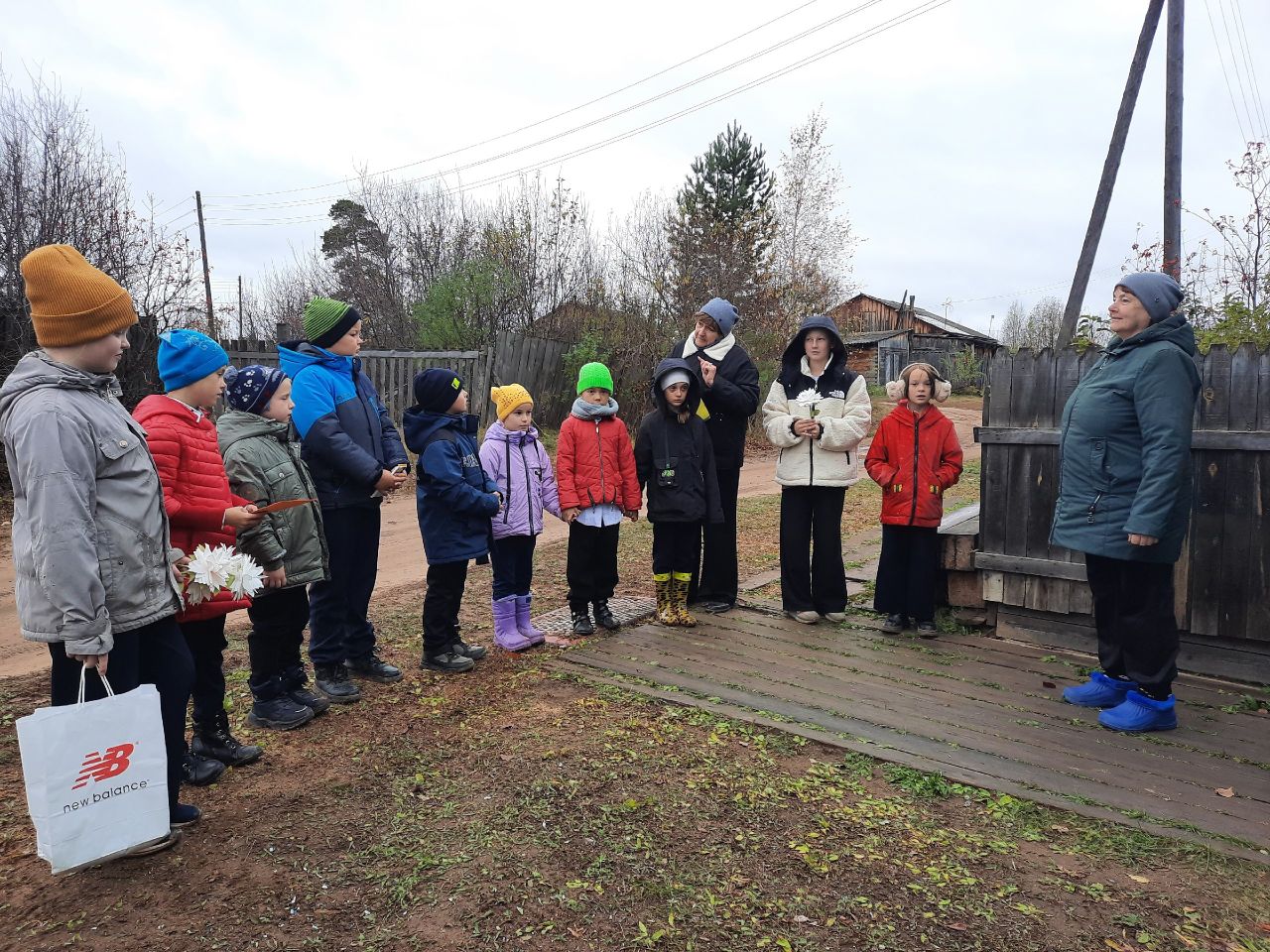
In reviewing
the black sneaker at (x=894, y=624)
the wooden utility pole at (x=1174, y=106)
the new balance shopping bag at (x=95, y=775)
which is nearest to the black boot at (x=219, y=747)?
the new balance shopping bag at (x=95, y=775)

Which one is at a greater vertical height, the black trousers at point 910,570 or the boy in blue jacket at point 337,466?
the boy in blue jacket at point 337,466

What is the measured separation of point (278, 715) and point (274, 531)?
0.90m

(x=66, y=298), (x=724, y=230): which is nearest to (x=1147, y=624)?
(x=66, y=298)

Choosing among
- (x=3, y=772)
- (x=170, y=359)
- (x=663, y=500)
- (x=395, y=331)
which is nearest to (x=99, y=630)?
(x=170, y=359)

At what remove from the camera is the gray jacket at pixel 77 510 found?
231 cm

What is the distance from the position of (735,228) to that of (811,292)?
2831mm

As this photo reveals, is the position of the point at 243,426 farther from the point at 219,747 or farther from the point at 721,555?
the point at 721,555

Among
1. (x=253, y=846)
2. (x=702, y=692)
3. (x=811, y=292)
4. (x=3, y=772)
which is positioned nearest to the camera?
(x=253, y=846)

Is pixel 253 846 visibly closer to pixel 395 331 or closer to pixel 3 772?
pixel 3 772

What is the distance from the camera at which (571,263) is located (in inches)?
763

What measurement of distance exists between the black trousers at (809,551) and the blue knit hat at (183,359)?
139 inches

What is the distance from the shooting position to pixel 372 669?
4281 millimetres

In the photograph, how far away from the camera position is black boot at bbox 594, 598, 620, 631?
17.1 ft

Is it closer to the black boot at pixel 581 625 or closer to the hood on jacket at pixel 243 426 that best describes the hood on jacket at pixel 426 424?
the hood on jacket at pixel 243 426
